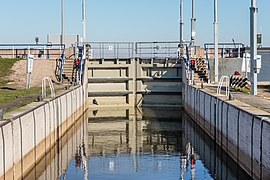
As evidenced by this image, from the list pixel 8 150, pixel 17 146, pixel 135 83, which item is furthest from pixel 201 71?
pixel 8 150

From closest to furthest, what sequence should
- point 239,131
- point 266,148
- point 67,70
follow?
point 266,148
point 239,131
point 67,70

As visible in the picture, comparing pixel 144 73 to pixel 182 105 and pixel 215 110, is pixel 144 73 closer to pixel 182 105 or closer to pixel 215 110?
pixel 182 105

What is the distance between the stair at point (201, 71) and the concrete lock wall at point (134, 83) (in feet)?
3.70

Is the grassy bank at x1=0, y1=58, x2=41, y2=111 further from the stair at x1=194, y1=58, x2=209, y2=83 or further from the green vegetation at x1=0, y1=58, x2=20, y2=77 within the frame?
the stair at x1=194, y1=58, x2=209, y2=83

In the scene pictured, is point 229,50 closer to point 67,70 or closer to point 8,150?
point 67,70

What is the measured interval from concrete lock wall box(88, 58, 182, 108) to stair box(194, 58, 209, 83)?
1.13 m

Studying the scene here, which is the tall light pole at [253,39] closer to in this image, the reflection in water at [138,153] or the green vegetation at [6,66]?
the reflection in water at [138,153]

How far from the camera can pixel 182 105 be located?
1324 inches

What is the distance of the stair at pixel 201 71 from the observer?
33.2 meters

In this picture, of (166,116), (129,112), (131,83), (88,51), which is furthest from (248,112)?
(88,51)

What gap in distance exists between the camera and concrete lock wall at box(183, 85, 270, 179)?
12.0 meters

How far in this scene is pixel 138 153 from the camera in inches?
731

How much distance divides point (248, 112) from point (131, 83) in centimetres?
2044

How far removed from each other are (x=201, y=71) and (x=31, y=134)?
21.0 meters
